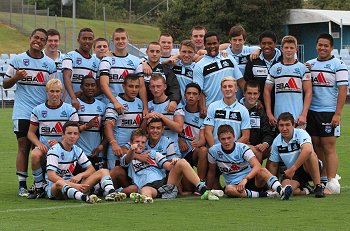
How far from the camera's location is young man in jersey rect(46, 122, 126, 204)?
1016cm

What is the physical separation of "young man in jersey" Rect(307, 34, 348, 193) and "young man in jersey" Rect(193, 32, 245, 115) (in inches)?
43.0

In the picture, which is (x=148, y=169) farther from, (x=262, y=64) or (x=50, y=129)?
(x=262, y=64)

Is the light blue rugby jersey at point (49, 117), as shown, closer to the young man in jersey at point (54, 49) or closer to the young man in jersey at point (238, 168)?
the young man in jersey at point (54, 49)

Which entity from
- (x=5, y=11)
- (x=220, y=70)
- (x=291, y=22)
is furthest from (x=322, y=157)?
(x=5, y=11)

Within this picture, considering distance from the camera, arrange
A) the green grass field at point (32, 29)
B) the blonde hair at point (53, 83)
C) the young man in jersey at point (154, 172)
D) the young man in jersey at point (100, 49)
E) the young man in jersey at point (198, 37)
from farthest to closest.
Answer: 1. the green grass field at point (32, 29)
2. the young man in jersey at point (198, 37)
3. the young man in jersey at point (100, 49)
4. the blonde hair at point (53, 83)
5. the young man in jersey at point (154, 172)

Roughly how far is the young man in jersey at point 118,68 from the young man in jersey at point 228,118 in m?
0.91

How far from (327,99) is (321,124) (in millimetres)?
338

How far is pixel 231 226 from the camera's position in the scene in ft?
26.4

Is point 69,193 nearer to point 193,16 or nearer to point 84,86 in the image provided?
point 84,86

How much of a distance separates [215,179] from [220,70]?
146cm

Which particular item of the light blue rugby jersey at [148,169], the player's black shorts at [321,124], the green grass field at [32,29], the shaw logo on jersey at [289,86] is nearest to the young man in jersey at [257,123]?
the shaw logo on jersey at [289,86]

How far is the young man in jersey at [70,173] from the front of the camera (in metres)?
10.2

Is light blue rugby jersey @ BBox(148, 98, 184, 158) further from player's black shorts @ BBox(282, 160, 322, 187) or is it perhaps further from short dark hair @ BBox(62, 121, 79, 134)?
player's black shorts @ BBox(282, 160, 322, 187)

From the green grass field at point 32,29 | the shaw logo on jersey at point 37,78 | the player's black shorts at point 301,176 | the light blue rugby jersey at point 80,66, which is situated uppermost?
the green grass field at point 32,29
